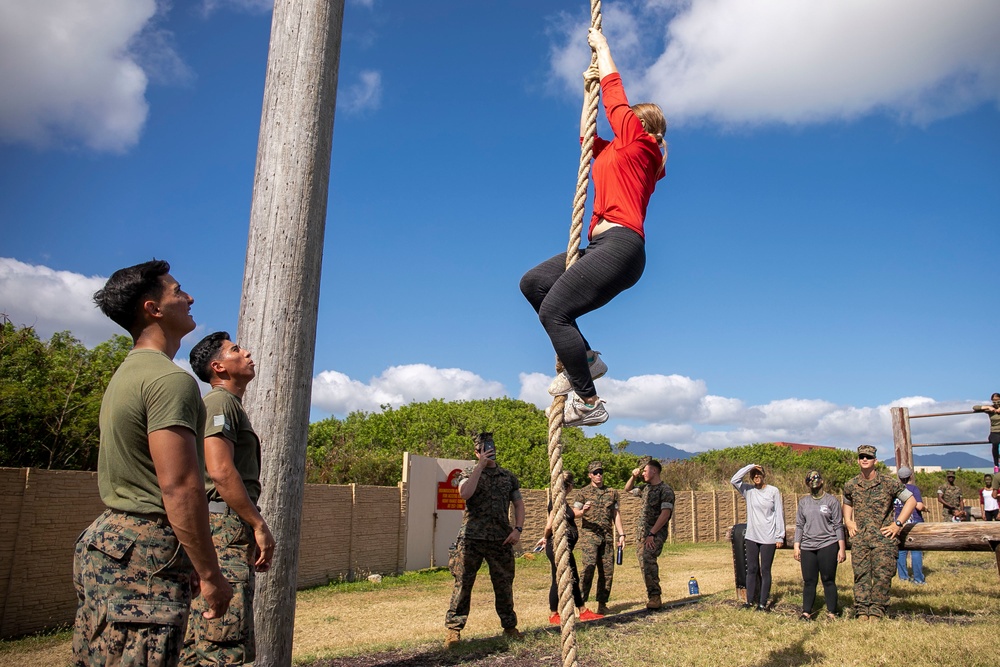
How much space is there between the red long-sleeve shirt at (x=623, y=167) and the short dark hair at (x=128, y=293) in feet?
6.87

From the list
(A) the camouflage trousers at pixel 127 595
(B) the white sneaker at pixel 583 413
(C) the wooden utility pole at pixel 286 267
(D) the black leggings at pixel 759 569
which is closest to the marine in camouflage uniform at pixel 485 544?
(C) the wooden utility pole at pixel 286 267

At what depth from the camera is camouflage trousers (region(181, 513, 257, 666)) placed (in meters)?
3.93

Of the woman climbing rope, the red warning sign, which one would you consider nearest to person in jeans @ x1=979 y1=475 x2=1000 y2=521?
the red warning sign

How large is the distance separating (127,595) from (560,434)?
1.91m

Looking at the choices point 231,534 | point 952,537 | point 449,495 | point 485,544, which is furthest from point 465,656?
point 449,495

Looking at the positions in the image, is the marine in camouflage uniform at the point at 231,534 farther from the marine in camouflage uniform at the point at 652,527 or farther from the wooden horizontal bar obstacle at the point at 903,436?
the wooden horizontal bar obstacle at the point at 903,436

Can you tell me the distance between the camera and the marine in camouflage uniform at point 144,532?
2.72 meters

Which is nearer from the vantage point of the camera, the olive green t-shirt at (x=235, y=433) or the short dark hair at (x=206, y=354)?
the olive green t-shirt at (x=235, y=433)

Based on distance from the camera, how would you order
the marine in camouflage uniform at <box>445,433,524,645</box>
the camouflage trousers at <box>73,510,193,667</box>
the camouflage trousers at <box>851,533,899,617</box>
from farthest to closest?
1. the camouflage trousers at <box>851,533,899,617</box>
2. the marine in camouflage uniform at <box>445,433,524,645</box>
3. the camouflage trousers at <box>73,510,193,667</box>

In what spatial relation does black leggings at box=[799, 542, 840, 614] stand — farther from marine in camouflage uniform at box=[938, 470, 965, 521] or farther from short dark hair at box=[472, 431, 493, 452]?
marine in camouflage uniform at box=[938, 470, 965, 521]

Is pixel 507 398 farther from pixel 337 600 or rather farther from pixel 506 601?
pixel 506 601

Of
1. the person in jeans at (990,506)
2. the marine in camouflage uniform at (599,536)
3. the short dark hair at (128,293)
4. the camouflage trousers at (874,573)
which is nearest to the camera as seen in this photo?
the short dark hair at (128,293)

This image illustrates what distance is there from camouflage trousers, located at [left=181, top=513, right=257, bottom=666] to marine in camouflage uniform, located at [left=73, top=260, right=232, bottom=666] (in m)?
0.97

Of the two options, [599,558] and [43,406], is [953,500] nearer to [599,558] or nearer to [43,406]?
[599,558]
